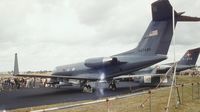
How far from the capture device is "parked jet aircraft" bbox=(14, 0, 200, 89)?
30.8 meters

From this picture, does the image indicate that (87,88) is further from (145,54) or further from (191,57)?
(191,57)

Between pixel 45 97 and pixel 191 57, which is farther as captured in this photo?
pixel 191 57

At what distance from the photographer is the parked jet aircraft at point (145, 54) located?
30.8 m

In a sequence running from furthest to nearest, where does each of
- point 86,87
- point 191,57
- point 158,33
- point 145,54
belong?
point 191,57 < point 86,87 < point 145,54 < point 158,33

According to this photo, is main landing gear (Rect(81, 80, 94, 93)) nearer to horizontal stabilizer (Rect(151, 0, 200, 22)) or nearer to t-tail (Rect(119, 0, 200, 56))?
t-tail (Rect(119, 0, 200, 56))

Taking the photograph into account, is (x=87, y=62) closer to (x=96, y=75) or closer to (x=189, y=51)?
(x=96, y=75)

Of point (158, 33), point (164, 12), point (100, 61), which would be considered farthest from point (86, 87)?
point (164, 12)

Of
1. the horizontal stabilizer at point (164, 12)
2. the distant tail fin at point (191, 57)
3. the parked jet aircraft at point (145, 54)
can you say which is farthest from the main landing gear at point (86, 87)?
the distant tail fin at point (191, 57)

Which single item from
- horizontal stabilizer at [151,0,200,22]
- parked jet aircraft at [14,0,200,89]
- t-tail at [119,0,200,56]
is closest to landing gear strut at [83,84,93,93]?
parked jet aircraft at [14,0,200,89]

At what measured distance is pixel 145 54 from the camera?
33031 mm

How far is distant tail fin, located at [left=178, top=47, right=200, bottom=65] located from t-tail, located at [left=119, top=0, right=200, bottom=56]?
29952 mm

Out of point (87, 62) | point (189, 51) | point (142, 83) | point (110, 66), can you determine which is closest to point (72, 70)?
point (87, 62)

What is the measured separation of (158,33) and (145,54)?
2549mm

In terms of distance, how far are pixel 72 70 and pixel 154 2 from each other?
52.2 feet
